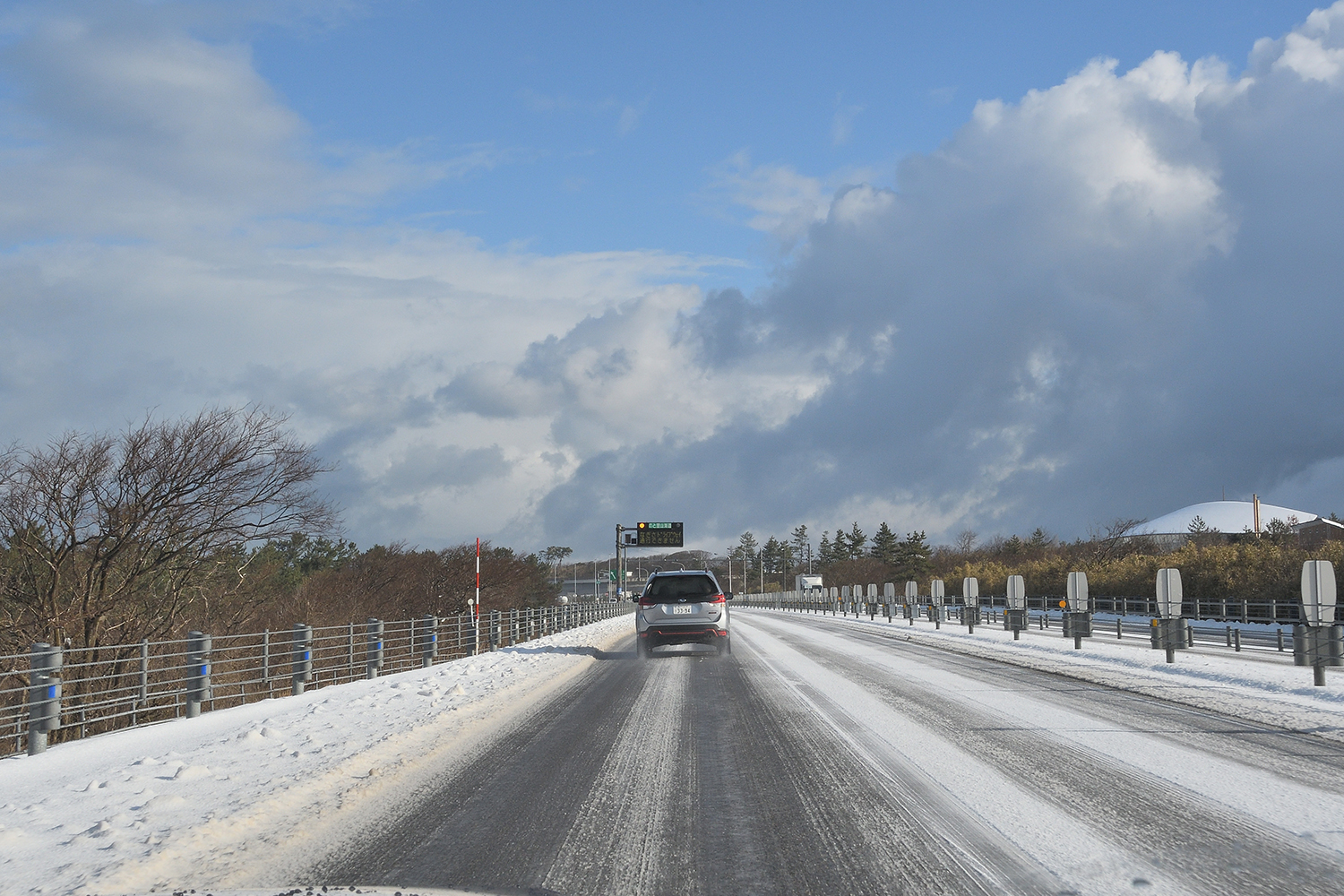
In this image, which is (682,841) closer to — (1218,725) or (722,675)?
(1218,725)

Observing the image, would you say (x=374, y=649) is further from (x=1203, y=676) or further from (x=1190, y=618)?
(x=1190, y=618)

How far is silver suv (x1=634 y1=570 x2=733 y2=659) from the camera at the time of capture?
21531 mm

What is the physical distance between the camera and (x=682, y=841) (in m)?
6.09

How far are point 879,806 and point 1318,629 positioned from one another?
1392cm

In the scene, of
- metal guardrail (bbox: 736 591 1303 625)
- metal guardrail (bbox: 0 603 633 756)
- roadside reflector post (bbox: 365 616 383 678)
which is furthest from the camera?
metal guardrail (bbox: 736 591 1303 625)

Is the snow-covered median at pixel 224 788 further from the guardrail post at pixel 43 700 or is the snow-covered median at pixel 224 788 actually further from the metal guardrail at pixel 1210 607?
the metal guardrail at pixel 1210 607

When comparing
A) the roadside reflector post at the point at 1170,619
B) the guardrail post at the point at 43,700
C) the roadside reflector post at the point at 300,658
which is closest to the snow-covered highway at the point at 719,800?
the guardrail post at the point at 43,700

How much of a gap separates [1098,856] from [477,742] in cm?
662

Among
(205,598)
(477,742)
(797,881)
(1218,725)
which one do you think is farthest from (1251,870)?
(205,598)

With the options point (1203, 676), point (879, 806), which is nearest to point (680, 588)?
point (1203, 676)

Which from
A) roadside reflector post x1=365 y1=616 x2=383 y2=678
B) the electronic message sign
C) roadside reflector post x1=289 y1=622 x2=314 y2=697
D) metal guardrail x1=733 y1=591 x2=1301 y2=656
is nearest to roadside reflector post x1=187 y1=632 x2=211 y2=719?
roadside reflector post x1=289 y1=622 x2=314 y2=697

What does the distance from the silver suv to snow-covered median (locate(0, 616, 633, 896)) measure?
22.2ft

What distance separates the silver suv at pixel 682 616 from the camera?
848 inches

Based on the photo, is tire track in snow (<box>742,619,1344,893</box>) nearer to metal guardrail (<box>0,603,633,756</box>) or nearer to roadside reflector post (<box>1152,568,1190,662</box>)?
metal guardrail (<box>0,603,633,756</box>)
